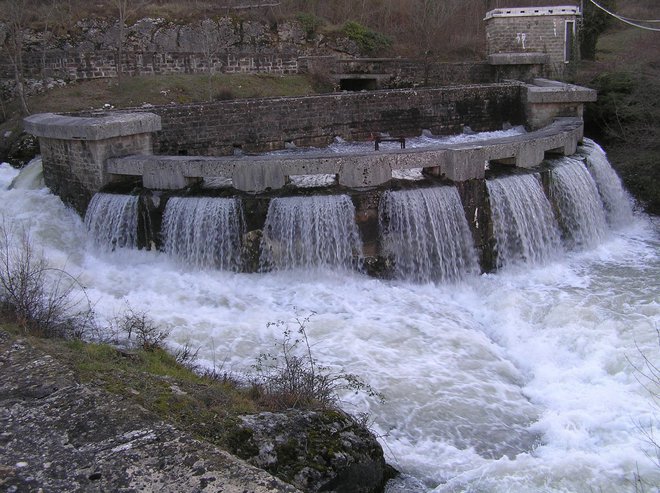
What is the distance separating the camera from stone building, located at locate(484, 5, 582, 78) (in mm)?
20031

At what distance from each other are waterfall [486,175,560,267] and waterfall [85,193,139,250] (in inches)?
229

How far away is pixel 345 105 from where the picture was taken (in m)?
16.6

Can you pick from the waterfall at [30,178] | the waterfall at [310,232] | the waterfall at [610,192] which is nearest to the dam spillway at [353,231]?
the waterfall at [310,232]

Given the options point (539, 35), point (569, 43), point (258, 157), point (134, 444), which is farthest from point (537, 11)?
point (134, 444)

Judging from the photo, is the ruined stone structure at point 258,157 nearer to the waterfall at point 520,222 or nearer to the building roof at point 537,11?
the waterfall at point 520,222

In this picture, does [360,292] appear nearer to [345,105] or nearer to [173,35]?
[345,105]

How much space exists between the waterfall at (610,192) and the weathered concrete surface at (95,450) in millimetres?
10778

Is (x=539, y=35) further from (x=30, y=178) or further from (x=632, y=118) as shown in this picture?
(x=30, y=178)

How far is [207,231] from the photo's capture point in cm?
1051

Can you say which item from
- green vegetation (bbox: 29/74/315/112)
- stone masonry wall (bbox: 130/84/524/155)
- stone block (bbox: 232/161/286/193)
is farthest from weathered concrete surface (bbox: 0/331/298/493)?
green vegetation (bbox: 29/74/315/112)

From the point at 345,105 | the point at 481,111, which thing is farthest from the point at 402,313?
the point at 481,111

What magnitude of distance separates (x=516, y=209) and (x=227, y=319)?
5.17 meters

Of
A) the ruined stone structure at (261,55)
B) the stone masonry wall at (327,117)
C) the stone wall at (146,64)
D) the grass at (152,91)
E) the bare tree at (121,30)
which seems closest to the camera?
the stone masonry wall at (327,117)

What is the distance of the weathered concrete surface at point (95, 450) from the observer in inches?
156
